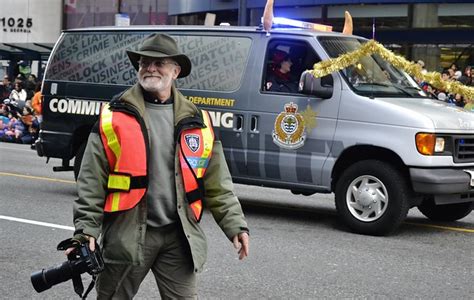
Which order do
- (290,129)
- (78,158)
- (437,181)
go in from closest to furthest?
1. (437,181)
2. (290,129)
3. (78,158)

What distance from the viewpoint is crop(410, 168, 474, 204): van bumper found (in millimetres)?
7898

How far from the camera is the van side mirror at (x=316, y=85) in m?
8.42

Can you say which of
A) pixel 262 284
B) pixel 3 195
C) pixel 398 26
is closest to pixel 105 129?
pixel 262 284

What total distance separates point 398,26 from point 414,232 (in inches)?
636

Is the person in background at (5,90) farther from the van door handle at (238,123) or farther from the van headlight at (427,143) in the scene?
the van headlight at (427,143)

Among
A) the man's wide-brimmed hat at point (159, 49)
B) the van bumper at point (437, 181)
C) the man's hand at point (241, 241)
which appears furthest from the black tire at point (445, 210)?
the man's wide-brimmed hat at point (159, 49)

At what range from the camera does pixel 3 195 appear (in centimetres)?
1049

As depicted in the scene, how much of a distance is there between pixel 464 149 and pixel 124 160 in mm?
5496

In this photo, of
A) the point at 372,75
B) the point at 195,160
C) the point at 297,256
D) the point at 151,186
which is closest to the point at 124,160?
the point at 151,186

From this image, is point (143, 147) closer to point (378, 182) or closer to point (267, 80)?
point (378, 182)

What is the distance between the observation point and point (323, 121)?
8.59m

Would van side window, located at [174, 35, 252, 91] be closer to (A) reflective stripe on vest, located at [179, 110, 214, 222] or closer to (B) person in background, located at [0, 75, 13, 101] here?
(A) reflective stripe on vest, located at [179, 110, 214, 222]

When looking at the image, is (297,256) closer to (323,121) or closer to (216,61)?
(323,121)

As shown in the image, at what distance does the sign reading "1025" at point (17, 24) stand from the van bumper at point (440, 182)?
34795 mm
